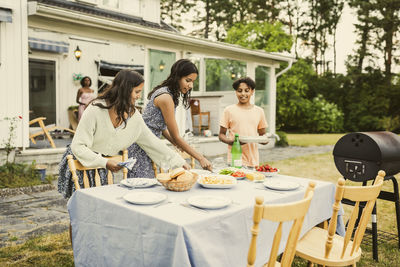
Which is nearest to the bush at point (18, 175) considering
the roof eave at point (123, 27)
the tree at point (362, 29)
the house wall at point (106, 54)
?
the roof eave at point (123, 27)

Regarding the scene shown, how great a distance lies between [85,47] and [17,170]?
20.7 feet

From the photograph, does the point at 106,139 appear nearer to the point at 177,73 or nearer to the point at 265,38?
the point at 177,73

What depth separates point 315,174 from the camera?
8.13 meters

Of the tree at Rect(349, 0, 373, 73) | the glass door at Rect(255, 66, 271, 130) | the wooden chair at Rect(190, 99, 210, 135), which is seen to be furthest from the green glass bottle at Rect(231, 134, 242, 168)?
the tree at Rect(349, 0, 373, 73)

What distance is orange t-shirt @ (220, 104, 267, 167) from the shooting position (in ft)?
13.5

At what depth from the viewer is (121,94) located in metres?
2.88

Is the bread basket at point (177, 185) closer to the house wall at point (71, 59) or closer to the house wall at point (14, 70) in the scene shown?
the house wall at point (14, 70)

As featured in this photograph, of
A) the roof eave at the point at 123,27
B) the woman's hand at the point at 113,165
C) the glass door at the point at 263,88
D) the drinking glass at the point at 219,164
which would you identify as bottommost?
the drinking glass at the point at 219,164

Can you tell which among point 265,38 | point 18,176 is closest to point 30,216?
point 18,176

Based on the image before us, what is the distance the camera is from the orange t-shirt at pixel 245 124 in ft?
13.5

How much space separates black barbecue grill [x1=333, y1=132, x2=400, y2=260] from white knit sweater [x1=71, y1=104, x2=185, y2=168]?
6.35 ft

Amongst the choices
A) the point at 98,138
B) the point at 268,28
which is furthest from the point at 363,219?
the point at 268,28

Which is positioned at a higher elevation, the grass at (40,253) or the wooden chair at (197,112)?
the wooden chair at (197,112)

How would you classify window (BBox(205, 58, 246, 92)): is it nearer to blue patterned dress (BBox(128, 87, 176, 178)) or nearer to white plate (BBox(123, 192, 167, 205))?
blue patterned dress (BBox(128, 87, 176, 178))
